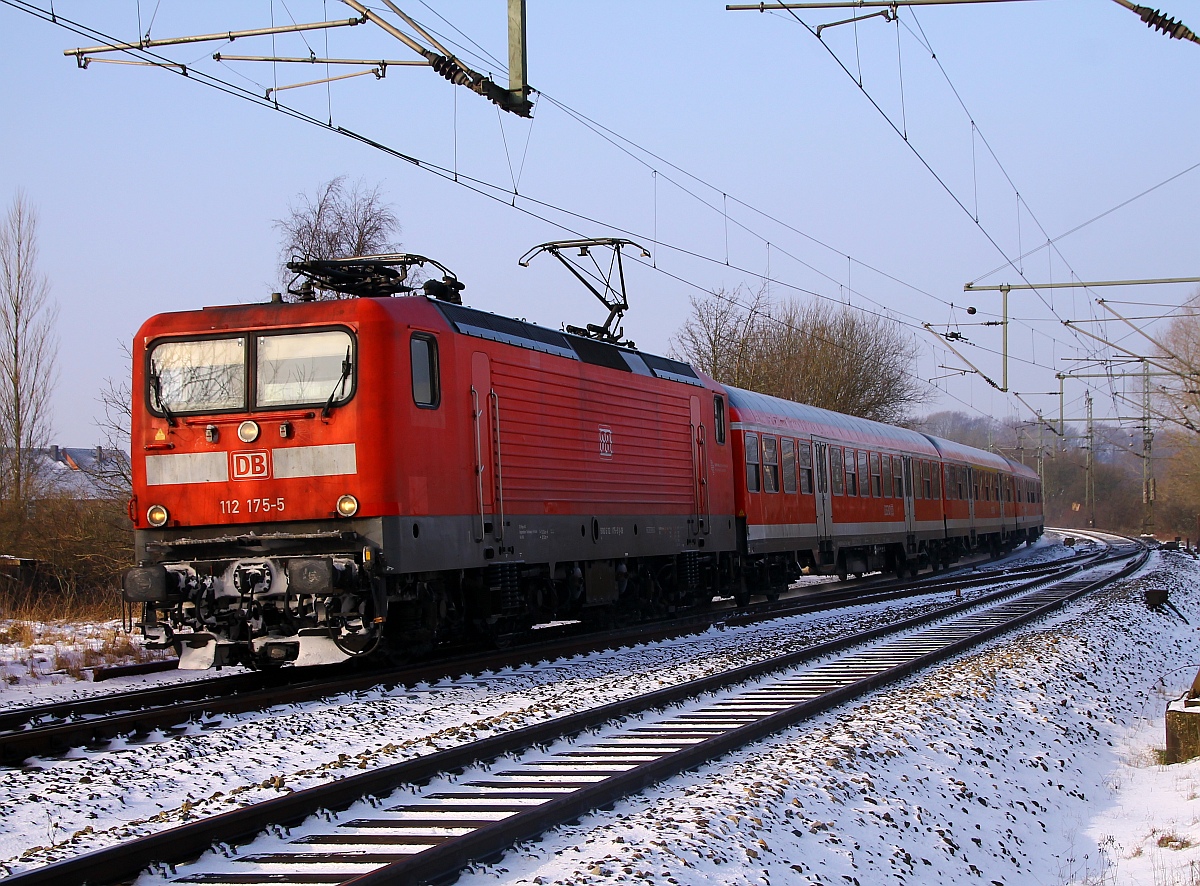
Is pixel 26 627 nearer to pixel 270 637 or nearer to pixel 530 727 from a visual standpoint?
pixel 270 637

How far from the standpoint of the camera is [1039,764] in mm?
9148

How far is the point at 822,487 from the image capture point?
23.6 metres

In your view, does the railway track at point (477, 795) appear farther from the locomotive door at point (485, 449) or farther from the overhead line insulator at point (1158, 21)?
the overhead line insulator at point (1158, 21)

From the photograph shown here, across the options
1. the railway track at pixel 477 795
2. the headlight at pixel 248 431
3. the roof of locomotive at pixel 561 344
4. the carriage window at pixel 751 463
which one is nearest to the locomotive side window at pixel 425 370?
the roof of locomotive at pixel 561 344

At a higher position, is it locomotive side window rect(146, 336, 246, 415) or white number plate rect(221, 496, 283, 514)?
locomotive side window rect(146, 336, 246, 415)

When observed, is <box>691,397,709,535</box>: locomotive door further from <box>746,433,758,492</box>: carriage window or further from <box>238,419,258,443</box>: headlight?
<box>238,419,258,443</box>: headlight

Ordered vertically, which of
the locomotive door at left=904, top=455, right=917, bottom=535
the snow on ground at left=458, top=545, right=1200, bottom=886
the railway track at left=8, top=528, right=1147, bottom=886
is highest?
the locomotive door at left=904, top=455, right=917, bottom=535

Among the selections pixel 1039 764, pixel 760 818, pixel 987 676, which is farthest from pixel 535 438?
pixel 760 818

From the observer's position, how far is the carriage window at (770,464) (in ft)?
67.4

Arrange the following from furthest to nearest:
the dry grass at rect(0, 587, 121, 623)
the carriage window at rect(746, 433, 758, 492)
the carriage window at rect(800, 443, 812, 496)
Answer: the carriage window at rect(800, 443, 812, 496)
the carriage window at rect(746, 433, 758, 492)
the dry grass at rect(0, 587, 121, 623)

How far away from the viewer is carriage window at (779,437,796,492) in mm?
21641

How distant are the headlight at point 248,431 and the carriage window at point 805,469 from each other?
13.5m

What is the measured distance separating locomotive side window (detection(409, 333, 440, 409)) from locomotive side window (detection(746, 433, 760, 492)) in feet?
30.3

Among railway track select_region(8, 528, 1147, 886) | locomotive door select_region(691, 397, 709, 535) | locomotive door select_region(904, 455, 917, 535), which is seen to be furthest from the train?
locomotive door select_region(904, 455, 917, 535)
